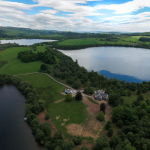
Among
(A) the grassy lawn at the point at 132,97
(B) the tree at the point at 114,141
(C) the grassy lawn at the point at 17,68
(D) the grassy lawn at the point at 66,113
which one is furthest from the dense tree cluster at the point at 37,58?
(B) the tree at the point at 114,141

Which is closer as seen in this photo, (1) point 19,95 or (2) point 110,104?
(2) point 110,104

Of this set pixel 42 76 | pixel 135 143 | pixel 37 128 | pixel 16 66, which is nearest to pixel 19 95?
pixel 42 76

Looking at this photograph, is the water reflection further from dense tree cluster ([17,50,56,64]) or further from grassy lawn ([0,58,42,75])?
grassy lawn ([0,58,42,75])

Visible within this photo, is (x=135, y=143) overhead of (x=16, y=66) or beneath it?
beneath

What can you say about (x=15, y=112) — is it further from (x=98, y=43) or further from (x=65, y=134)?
(x=98, y=43)

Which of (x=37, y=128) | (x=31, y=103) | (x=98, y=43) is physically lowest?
(x=37, y=128)

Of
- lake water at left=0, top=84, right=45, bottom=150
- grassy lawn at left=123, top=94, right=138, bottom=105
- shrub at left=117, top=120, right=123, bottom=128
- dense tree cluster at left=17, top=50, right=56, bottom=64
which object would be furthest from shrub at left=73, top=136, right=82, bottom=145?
dense tree cluster at left=17, top=50, right=56, bottom=64
